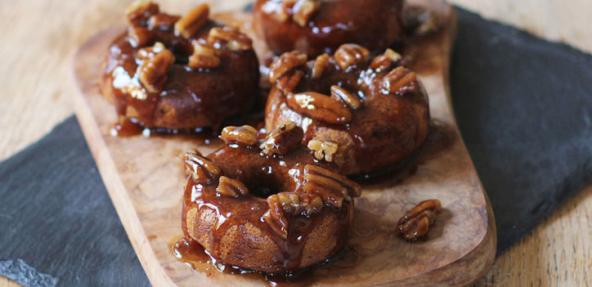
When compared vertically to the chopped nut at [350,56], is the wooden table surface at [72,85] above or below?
below

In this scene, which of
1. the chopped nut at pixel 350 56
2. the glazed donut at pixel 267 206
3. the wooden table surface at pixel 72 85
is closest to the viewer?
the glazed donut at pixel 267 206

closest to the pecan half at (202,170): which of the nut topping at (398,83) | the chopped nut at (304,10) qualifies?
the nut topping at (398,83)

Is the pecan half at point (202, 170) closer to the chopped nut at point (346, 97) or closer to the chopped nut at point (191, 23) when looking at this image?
the chopped nut at point (346, 97)

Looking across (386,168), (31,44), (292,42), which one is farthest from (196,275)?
(31,44)

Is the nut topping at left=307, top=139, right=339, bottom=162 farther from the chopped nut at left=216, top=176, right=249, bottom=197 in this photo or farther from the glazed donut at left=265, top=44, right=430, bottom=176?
the chopped nut at left=216, top=176, right=249, bottom=197

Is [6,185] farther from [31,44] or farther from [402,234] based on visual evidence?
[402,234]

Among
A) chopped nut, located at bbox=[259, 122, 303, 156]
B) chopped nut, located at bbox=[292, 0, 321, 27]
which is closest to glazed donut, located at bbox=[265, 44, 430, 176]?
chopped nut, located at bbox=[259, 122, 303, 156]
